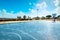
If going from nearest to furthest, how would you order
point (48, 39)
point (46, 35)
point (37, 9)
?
1. point (48, 39)
2. point (46, 35)
3. point (37, 9)

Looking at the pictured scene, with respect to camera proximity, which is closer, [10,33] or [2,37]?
[2,37]

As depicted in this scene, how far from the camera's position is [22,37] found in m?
5.43

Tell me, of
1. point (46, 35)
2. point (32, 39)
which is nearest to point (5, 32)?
point (32, 39)

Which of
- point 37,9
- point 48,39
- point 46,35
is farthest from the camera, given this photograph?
point 37,9

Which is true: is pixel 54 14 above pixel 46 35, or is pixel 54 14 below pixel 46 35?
Answer: above

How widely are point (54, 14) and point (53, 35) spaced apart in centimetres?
159

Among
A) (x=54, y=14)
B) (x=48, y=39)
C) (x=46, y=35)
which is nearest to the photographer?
Result: (x=48, y=39)

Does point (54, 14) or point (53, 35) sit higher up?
point (54, 14)

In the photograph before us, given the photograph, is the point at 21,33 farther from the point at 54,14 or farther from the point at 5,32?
the point at 54,14

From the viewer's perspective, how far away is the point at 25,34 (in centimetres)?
574

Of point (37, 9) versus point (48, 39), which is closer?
point (48, 39)

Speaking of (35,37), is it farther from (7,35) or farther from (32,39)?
(7,35)

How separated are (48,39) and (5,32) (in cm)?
207

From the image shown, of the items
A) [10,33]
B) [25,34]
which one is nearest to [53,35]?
[25,34]
